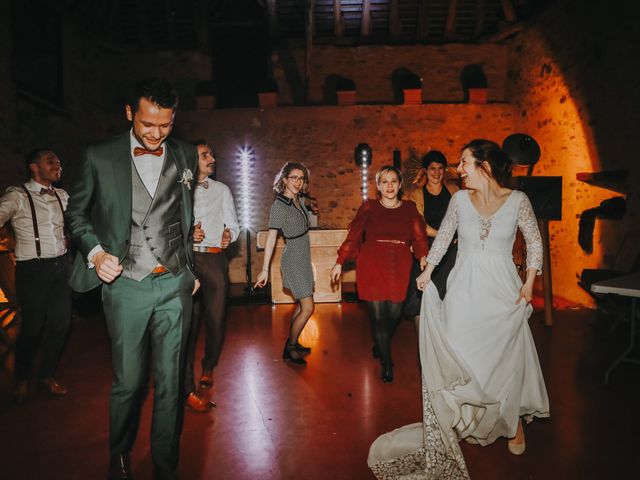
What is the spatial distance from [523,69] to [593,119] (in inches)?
100

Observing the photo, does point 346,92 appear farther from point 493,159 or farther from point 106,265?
point 106,265

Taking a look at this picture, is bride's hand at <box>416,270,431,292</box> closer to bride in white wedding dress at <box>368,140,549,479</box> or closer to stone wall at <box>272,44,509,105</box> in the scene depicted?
bride in white wedding dress at <box>368,140,549,479</box>

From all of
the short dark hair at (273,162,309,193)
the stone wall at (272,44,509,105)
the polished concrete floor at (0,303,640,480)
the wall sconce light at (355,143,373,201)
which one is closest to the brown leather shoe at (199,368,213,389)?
the polished concrete floor at (0,303,640,480)

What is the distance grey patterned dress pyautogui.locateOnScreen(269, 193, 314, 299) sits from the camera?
356 centimetres

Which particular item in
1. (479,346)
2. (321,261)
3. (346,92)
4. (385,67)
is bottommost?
(479,346)

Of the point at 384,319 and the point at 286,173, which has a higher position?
the point at 286,173

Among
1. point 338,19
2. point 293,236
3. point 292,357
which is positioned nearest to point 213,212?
point 293,236

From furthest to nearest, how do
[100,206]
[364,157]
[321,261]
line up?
[364,157], [321,261], [100,206]

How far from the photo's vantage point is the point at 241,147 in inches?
322

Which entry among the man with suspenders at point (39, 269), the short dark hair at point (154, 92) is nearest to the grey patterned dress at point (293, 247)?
the man with suspenders at point (39, 269)

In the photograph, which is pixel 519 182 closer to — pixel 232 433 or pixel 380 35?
pixel 232 433

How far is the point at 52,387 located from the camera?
319 centimetres

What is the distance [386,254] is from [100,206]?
7.01 feet

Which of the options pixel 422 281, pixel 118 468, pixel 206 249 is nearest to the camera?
pixel 118 468
